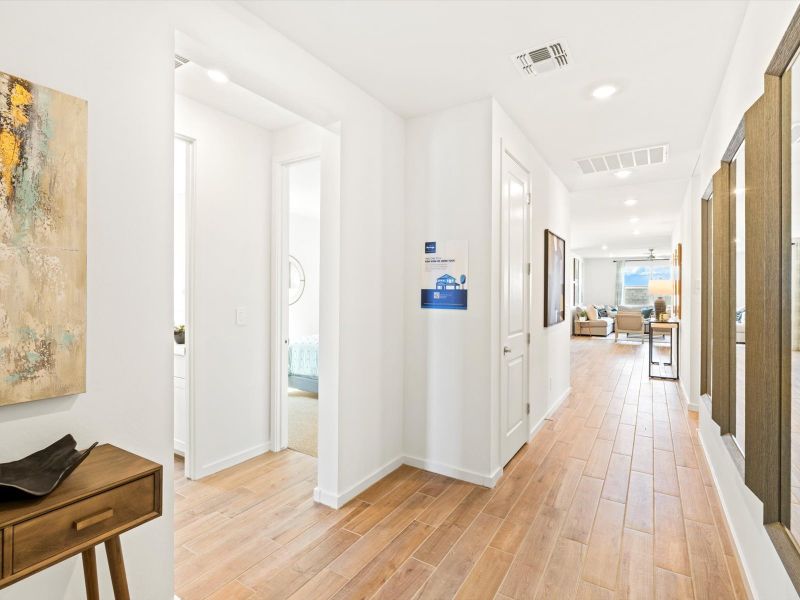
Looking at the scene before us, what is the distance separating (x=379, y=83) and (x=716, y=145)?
224 centimetres

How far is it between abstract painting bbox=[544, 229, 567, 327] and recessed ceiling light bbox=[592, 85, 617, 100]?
1556mm

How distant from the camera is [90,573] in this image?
51.6 inches

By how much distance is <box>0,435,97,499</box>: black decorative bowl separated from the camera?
1.03 metres

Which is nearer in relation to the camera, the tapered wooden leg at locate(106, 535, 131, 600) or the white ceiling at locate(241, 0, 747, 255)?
the tapered wooden leg at locate(106, 535, 131, 600)

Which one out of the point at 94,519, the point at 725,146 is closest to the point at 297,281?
the point at 725,146

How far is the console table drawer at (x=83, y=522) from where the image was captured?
3.27 feet

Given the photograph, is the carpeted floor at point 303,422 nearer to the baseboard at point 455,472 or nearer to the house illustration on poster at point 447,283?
the baseboard at point 455,472

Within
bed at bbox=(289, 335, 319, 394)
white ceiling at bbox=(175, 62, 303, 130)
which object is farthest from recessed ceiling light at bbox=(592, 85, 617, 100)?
bed at bbox=(289, 335, 319, 394)

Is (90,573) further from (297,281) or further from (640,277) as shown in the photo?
(640,277)

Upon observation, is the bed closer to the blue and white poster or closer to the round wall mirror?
the round wall mirror

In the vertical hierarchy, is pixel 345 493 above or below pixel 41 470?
below

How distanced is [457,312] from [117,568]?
222cm

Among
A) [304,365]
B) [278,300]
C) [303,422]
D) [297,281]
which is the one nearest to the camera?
[278,300]

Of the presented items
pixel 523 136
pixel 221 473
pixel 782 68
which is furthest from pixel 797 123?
pixel 221 473
